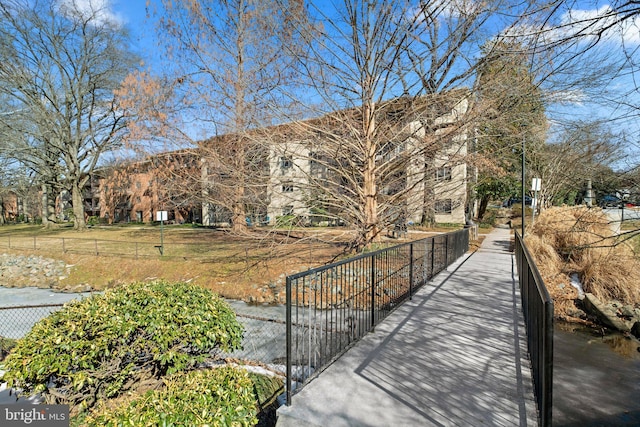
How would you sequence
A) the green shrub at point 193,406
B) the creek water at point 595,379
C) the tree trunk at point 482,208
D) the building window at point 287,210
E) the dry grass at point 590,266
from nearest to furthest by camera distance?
the green shrub at point 193,406
the creek water at point 595,379
the dry grass at point 590,266
the building window at point 287,210
the tree trunk at point 482,208

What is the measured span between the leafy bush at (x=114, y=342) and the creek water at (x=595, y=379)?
365 centimetres

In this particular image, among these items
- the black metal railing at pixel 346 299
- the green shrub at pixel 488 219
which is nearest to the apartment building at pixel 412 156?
the black metal railing at pixel 346 299

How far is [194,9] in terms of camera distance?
34.9 feet

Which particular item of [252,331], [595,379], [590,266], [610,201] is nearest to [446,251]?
[590,266]

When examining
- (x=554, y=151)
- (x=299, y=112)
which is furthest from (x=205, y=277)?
(x=554, y=151)

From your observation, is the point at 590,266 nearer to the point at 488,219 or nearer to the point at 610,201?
the point at 610,201

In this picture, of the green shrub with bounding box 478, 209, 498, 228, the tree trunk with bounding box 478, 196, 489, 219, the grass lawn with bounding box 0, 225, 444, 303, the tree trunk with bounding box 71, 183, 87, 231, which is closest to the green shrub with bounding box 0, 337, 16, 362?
the grass lawn with bounding box 0, 225, 444, 303

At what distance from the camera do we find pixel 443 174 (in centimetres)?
842

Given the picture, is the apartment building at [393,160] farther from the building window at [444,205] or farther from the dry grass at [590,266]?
the dry grass at [590,266]

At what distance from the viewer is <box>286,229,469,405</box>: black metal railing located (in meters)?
3.22

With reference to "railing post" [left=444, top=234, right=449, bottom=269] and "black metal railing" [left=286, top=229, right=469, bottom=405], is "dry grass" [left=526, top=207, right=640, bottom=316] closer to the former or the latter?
"railing post" [left=444, top=234, right=449, bottom=269]

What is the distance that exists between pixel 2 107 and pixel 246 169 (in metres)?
22.1

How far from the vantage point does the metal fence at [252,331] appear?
565 centimetres

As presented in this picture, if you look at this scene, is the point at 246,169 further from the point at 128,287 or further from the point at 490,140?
the point at 490,140
